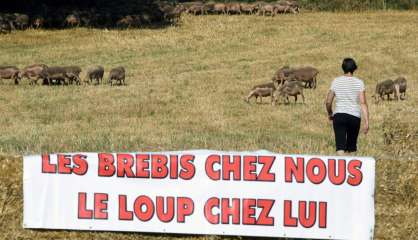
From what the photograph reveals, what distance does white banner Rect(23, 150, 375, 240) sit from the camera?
1103 cm

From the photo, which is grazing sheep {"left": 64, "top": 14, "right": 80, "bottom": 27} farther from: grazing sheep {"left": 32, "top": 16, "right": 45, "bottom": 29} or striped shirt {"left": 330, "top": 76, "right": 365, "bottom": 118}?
striped shirt {"left": 330, "top": 76, "right": 365, "bottom": 118}

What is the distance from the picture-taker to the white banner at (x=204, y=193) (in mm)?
11031

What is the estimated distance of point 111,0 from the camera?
58.2 meters

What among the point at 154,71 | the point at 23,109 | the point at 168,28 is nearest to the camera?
the point at 23,109

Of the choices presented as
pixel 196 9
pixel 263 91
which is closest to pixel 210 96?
pixel 263 91

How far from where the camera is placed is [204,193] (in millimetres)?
11195

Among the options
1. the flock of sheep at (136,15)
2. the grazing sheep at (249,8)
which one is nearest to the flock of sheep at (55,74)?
the flock of sheep at (136,15)

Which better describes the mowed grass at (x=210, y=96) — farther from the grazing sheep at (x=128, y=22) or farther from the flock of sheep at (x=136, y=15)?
the grazing sheep at (x=128, y=22)

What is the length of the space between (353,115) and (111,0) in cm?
4570

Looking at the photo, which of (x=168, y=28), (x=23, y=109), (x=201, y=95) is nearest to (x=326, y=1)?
(x=168, y=28)

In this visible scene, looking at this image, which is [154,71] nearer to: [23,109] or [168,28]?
[23,109]

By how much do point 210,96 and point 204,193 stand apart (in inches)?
736

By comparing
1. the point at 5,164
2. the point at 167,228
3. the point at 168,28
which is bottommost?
the point at 168,28

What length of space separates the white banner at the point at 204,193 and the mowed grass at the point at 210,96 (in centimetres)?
29
